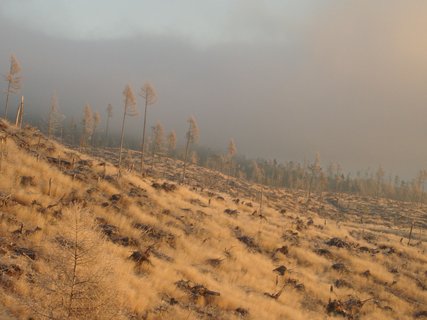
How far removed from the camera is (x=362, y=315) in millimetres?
15391

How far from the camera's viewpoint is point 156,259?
12773 millimetres

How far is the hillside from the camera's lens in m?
6.64

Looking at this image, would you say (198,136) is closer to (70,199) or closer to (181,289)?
(70,199)

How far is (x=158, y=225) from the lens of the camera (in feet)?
55.8

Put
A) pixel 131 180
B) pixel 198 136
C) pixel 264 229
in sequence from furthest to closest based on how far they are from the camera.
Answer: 1. pixel 198 136
2. pixel 264 229
3. pixel 131 180

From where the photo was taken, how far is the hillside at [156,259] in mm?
6637

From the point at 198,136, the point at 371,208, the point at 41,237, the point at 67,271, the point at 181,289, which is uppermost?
the point at 198,136

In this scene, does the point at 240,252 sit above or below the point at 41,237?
below

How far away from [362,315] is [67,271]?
553 inches

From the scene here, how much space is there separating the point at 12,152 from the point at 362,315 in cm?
1850

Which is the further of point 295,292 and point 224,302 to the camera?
point 295,292

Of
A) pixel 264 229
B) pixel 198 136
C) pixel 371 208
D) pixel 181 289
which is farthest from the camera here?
pixel 371 208

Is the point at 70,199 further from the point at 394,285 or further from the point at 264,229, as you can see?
the point at 394,285

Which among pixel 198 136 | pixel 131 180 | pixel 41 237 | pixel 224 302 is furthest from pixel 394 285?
pixel 198 136
